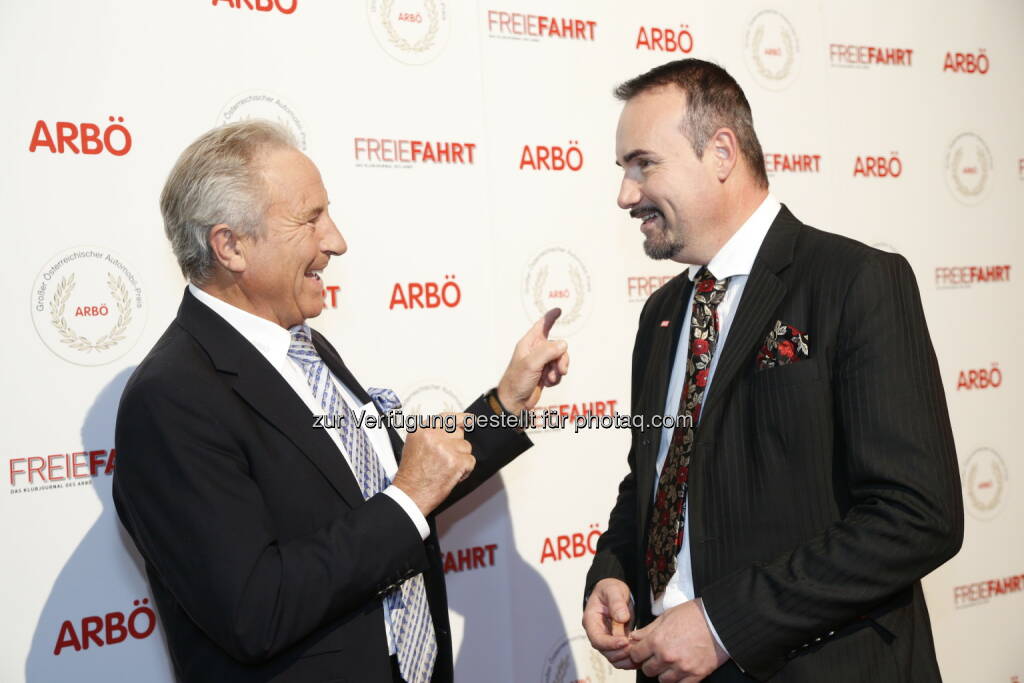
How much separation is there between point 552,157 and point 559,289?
18.6 inches

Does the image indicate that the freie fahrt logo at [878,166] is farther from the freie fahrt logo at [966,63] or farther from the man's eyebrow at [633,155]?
the man's eyebrow at [633,155]

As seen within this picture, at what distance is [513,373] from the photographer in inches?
88.2

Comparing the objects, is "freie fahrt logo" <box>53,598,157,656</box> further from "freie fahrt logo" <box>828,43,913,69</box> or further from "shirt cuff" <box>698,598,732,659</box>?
"freie fahrt logo" <box>828,43,913,69</box>

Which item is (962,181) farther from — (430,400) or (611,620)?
(611,620)

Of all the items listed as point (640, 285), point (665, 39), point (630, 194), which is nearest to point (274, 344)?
point (630, 194)

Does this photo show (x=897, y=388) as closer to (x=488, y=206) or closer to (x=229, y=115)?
(x=488, y=206)

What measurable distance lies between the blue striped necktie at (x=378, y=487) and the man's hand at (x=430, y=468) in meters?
0.16

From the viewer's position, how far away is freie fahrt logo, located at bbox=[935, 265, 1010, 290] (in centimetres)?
385

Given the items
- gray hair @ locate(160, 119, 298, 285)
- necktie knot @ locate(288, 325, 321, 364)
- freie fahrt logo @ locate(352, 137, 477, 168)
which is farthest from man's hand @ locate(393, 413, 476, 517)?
freie fahrt logo @ locate(352, 137, 477, 168)

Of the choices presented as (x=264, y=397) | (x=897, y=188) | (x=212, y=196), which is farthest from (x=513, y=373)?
(x=897, y=188)

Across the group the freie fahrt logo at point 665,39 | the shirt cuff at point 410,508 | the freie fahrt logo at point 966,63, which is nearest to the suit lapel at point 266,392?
the shirt cuff at point 410,508

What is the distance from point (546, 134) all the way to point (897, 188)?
173 centimetres

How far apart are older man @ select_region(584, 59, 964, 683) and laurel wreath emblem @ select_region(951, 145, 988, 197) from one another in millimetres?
2330

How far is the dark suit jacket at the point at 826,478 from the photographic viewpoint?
1.56 metres
